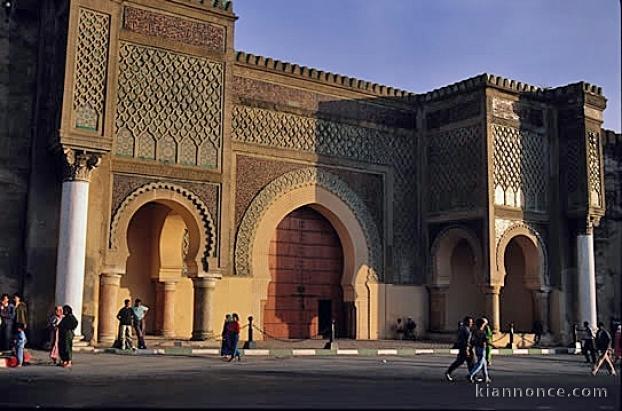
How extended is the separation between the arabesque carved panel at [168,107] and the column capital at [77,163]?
0.84 metres

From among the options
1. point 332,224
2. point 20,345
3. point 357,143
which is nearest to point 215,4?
point 357,143

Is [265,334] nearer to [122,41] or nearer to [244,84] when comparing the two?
[244,84]

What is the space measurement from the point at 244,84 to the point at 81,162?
4211 mm

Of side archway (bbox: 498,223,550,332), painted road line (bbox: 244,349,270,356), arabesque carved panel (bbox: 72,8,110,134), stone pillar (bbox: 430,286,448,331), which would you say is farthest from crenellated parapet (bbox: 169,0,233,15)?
stone pillar (bbox: 430,286,448,331)

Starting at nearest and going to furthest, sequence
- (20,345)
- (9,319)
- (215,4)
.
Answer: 1. (20,345)
2. (9,319)
3. (215,4)

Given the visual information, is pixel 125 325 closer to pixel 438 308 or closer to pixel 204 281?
Answer: pixel 204 281

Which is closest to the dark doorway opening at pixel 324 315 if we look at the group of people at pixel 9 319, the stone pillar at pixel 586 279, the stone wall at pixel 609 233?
the stone pillar at pixel 586 279

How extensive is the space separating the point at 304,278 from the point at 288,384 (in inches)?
298

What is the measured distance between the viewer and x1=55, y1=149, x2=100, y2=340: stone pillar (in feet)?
36.8

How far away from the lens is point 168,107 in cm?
1291

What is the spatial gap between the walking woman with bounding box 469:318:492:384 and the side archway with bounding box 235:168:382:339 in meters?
5.83

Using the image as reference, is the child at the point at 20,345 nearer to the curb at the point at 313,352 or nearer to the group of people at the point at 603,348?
the curb at the point at 313,352

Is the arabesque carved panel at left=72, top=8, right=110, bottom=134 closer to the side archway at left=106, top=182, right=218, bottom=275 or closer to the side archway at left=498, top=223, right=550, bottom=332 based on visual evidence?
the side archway at left=106, top=182, right=218, bottom=275

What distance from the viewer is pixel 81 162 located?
1149 cm
